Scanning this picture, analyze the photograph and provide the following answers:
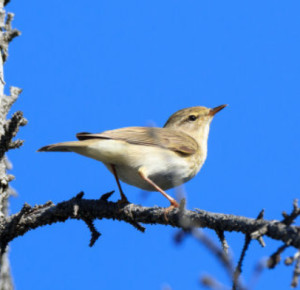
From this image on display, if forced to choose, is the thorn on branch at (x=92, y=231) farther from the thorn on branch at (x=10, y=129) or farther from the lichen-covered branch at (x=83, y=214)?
the thorn on branch at (x=10, y=129)

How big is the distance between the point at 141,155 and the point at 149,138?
0.38 metres

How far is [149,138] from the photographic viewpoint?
5.87 meters

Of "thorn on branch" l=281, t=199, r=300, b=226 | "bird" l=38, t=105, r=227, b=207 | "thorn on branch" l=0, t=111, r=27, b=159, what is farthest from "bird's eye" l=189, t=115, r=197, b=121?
"thorn on branch" l=281, t=199, r=300, b=226

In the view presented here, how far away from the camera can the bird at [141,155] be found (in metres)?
5.30

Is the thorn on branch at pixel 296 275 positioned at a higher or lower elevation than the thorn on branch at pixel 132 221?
lower

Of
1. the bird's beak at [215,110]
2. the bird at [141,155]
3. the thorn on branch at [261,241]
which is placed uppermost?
the bird's beak at [215,110]

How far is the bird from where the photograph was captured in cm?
530

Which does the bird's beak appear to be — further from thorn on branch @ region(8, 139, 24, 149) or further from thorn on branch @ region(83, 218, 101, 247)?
thorn on branch @ region(8, 139, 24, 149)

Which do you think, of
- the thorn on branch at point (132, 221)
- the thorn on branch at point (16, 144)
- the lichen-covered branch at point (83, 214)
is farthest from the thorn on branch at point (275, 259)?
the thorn on branch at point (16, 144)

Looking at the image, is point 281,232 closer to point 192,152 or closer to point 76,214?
point 76,214

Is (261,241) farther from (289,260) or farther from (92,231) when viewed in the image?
(92,231)

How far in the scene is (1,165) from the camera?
15.8 feet

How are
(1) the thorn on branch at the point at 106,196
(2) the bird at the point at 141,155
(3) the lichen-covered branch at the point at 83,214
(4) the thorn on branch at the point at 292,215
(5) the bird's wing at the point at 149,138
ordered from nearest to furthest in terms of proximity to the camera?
1. (4) the thorn on branch at the point at 292,215
2. (3) the lichen-covered branch at the point at 83,214
3. (1) the thorn on branch at the point at 106,196
4. (2) the bird at the point at 141,155
5. (5) the bird's wing at the point at 149,138

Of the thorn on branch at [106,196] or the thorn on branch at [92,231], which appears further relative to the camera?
the thorn on branch at [106,196]
